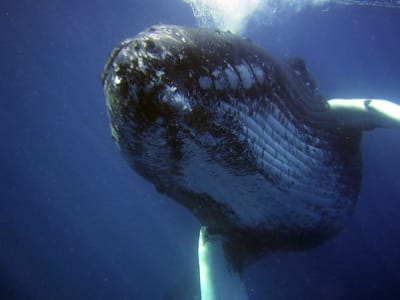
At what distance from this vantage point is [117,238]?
182 feet

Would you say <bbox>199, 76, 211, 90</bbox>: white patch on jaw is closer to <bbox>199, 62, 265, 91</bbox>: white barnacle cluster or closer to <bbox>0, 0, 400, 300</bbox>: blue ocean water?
<bbox>199, 62, 265, 91</bbox>: white barnacle cluster

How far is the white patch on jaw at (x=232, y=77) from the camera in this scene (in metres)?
2.04

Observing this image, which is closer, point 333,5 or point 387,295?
point 387,295

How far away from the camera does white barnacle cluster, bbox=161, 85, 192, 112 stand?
174cm

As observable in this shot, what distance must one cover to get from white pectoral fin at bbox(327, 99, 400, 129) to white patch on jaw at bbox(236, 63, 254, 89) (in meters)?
2.54

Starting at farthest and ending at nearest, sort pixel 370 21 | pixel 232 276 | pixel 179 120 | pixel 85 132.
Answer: pixel 85 132 < pixel 370 21 < pixel 232 276 < pixel 179 120

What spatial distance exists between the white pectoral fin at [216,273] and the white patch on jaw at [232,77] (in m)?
2.89

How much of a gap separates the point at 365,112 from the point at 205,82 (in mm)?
3481

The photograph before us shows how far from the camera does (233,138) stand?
225 cm

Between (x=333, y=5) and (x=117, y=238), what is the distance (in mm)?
50168

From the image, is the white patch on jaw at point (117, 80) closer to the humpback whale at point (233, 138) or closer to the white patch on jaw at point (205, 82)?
the humpback whale at point (233, 138)

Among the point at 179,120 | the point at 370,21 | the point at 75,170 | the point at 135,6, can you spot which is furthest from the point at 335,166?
the point at 75,170

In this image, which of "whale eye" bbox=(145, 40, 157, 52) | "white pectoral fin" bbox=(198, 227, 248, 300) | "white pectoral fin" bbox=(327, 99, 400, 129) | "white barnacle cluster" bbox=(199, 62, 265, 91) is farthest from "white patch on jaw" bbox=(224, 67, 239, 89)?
"white pectoral fin" bbox=(198, 227, 248, 300)

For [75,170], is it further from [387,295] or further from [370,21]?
[387,295]
